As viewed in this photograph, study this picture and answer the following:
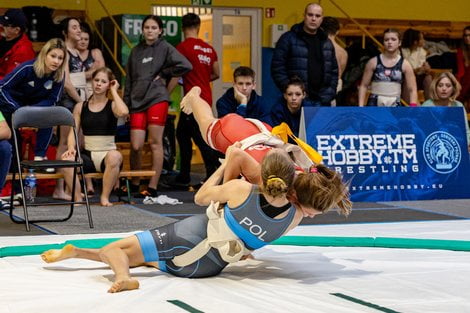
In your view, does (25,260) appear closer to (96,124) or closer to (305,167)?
(305,167)

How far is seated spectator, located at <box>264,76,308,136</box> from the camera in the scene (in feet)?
28.7

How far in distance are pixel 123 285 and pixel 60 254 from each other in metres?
0.62

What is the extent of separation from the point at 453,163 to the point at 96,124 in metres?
3.44

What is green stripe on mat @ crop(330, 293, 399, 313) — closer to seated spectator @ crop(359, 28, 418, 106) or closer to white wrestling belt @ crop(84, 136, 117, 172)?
white wrestling belt @ crop(84, 136, 117, 172)

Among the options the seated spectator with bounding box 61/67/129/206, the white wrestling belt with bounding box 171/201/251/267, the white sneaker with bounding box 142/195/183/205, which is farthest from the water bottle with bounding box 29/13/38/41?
the white wrestling belt with bounding box 171/201/251/267

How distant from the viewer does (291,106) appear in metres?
8.84

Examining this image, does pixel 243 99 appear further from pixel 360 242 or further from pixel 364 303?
pixel 364 303

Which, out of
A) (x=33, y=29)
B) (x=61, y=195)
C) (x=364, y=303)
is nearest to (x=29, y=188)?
(x=61, y=195)

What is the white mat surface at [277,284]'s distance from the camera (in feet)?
13.9

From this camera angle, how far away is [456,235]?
6.52 meters

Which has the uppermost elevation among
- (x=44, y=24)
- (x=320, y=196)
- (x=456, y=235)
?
(x=44, y=24)

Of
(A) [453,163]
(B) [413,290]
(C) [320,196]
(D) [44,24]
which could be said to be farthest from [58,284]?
(D) [44,24]

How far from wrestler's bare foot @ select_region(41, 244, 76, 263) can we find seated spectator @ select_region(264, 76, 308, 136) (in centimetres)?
412

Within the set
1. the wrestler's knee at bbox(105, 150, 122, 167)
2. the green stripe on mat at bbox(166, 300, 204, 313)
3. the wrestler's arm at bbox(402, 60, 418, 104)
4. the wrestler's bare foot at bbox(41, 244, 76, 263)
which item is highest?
the wrestler's arm at bbox(402, 60, 418, 104)
